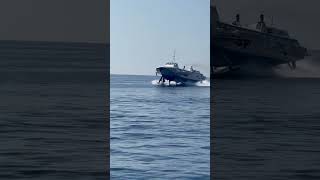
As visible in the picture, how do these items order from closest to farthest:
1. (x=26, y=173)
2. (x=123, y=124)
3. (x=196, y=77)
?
1. (x=26, y=173)
2. (x=123, y=124)
3. (x=196, y=77)

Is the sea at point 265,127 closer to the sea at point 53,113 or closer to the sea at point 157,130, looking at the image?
the sea at point 53,113

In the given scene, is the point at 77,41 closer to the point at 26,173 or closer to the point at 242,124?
the point at 26,173

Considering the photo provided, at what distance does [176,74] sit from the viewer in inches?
317

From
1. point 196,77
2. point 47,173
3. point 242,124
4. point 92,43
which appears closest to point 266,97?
point 242,124

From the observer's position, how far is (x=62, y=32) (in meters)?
5.30

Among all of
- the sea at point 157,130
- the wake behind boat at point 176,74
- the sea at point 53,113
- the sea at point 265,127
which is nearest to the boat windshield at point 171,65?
the wake behind boat at point 176,74

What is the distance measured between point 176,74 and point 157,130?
1004mm

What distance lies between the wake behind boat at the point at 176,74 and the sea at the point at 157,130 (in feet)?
0.36

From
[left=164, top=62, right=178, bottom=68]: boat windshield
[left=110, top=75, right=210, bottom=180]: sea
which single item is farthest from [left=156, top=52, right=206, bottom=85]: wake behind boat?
[left=110, top=75, right=210, bottom=180]: sea

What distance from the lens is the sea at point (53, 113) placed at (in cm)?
502

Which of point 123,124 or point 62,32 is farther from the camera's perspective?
point 123,124

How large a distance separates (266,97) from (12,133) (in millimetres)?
1862

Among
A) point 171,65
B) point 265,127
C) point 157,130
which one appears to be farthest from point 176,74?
point 265,127

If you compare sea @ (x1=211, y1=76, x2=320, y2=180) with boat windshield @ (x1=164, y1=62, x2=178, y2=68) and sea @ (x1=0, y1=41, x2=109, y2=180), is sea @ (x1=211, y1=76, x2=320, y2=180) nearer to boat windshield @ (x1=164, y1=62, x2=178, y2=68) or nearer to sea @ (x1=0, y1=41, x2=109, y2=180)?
sea @ (x1=0, y1=41, x2=109, y2=180)
